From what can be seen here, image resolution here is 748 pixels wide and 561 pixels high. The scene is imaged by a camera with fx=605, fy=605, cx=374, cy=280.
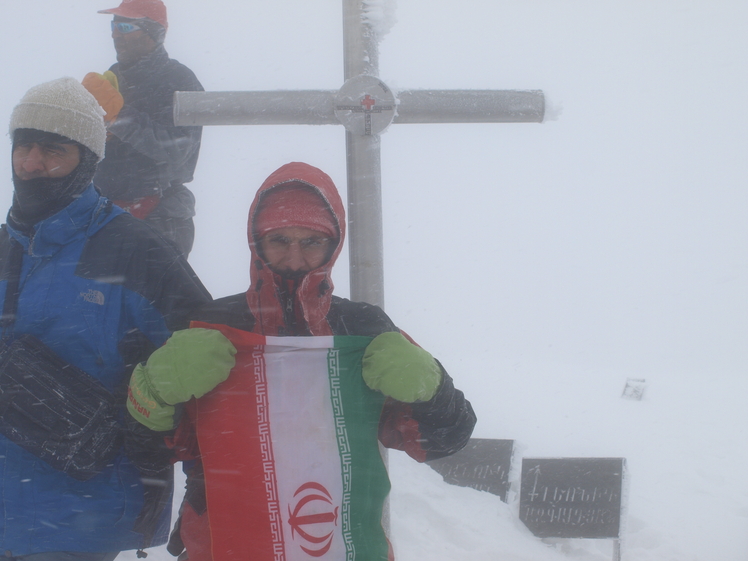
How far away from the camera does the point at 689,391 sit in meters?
8.20

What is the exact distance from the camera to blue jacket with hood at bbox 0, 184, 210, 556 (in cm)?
157

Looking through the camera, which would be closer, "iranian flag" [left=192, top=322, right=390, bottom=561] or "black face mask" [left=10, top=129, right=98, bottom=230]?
"iranian flag" [left=192, top=322, right=390, bottom=561]

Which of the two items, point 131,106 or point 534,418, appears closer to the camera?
point 131,106

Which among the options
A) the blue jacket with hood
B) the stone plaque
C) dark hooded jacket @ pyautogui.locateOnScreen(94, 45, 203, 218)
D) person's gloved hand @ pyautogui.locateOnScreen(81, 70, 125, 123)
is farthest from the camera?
the stone plaque

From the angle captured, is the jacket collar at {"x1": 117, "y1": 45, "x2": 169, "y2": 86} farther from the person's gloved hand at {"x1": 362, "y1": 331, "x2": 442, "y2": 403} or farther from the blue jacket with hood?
the person's gloved hand at {"x1": 362, "y1": 331, "x2": 442, "y2": 403}

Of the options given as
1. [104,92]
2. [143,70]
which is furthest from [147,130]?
[143,70]

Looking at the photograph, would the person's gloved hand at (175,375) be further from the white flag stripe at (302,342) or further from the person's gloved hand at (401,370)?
the person's gloved hand at (401,370)

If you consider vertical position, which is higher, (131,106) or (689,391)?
(131,106)

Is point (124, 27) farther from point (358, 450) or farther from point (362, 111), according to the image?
point (358, 450)

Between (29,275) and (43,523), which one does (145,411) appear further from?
(29,275)

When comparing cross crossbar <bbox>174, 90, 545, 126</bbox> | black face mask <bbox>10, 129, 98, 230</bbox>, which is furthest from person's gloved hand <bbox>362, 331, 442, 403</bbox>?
cross crossbar <bbox>174, 90, 545, 126</bbox>

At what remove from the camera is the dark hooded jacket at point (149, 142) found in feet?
9.12

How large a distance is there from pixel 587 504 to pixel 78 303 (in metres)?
2.57

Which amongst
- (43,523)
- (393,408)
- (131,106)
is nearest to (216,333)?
(393,408)
